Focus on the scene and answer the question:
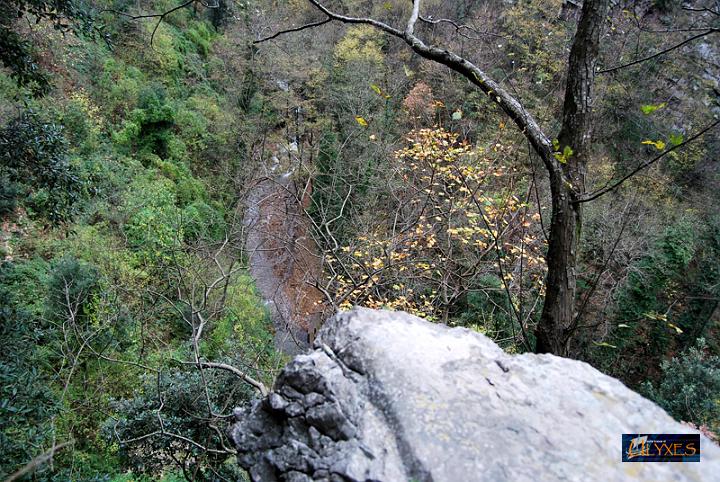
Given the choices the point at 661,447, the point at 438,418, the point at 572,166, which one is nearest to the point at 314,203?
the point at 572,166

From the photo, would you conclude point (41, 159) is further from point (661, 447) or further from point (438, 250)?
point (438, 250)

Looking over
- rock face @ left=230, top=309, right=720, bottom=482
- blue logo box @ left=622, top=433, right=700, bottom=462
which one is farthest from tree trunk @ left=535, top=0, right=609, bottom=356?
blue logo box @ left=622, top=433, right=700, bottom=462

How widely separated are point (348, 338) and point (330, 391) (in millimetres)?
349

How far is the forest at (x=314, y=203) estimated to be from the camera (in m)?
3.67

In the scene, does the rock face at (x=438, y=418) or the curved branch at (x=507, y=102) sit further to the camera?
the curved branch at (x=507, y=102)

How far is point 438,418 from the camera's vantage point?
188cm

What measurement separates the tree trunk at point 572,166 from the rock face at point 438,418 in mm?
380

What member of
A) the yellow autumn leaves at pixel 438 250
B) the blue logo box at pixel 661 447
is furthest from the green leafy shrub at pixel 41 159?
the blue logo box at pixel 661 447

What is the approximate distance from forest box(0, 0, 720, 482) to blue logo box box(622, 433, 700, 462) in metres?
0.60

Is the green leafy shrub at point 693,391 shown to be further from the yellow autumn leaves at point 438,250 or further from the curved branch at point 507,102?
the curved branch at point 507,102

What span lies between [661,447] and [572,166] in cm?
134

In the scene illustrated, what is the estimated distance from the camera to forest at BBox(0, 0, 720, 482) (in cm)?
367

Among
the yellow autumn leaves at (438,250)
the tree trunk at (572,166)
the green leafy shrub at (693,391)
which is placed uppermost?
the tree trunk at (572,166)

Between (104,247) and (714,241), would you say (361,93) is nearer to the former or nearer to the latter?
(104,247)
